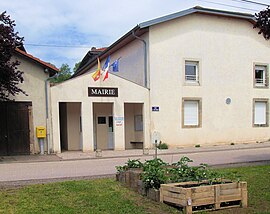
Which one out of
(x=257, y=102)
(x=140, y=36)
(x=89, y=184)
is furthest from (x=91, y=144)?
(x=257, y=102)

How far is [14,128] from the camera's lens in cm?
1566

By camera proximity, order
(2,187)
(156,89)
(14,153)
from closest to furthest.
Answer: (2,187)
(14,153)
(156,89)

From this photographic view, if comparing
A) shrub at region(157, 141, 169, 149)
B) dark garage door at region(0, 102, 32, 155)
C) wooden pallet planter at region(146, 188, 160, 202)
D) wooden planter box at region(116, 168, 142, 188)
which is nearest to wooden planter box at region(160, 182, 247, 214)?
wooden pallet planter at region(146, 188, 160, 202)

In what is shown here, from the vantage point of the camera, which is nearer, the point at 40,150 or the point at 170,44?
the point at 40,150

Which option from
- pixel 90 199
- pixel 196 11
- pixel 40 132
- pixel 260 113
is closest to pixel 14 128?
pixel 40 132

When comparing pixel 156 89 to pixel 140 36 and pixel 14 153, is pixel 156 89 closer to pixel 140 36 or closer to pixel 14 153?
pixel 140 36

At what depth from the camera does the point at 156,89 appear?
722 inches

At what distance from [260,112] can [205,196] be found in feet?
57.7

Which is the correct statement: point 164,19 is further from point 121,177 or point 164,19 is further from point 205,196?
point 205,196

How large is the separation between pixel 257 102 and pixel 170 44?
24.4 ft

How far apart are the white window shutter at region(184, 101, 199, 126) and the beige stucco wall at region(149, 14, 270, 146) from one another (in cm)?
43

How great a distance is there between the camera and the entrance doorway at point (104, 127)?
18906 mm

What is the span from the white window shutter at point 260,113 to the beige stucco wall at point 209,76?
486mm

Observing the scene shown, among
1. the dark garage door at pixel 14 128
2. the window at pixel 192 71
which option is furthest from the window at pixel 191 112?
the dark garage door at pixel 14 128
